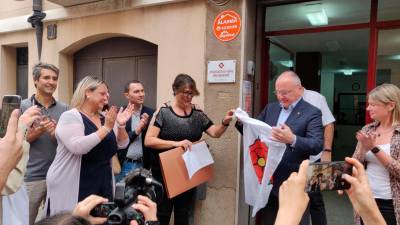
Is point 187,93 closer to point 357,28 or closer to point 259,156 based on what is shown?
point 259,156

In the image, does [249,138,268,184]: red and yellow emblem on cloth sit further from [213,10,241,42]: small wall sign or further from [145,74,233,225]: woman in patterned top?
[213,10,241,42]: small wall sign

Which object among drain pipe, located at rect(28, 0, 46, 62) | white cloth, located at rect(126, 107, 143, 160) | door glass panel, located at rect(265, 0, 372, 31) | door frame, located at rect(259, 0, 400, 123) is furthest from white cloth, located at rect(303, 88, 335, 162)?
drain pipe, located at rect(28, 0, 46, 62)

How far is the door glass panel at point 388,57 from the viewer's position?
3857 millimetres

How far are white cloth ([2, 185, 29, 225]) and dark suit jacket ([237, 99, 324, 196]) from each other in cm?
208

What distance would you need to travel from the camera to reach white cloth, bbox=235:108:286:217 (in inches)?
128

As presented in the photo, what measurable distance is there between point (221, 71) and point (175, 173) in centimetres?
139

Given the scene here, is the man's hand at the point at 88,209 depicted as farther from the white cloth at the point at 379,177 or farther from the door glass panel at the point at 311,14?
the door glass panel at the point at 311,14

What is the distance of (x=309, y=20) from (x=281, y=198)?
12.1ft

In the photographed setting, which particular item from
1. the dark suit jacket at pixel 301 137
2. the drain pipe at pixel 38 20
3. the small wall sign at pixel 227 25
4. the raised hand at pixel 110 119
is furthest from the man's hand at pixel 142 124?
the drain pipe at pixel 38 20

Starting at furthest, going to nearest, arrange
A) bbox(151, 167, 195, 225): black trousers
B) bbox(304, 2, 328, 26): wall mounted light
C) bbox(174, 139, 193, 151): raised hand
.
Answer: bbox(304, 2, 328, 26): wall mounted light < bbox(151, 167, 195, 225): black trousers < bbox(174, 139, 193, 151): raised hand

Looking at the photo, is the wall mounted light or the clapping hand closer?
the clapping hand

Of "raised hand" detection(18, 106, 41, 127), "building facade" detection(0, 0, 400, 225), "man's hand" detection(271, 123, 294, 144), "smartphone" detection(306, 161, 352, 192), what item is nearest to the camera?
"smartphone" detection(306, 161, 352, 192)

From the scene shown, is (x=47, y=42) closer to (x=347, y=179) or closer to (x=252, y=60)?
(x=252, y=60)

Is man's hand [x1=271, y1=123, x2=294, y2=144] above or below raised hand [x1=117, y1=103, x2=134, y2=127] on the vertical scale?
below
